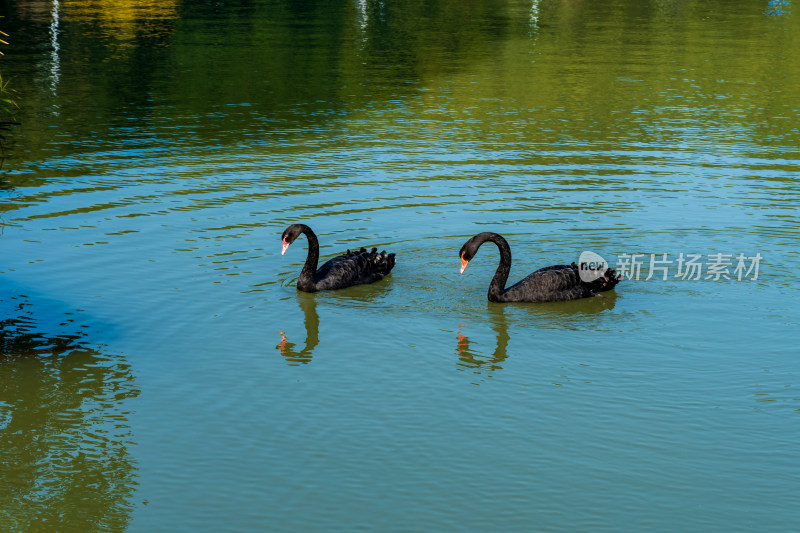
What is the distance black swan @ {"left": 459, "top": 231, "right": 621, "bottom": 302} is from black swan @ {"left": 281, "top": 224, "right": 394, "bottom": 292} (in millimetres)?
1378

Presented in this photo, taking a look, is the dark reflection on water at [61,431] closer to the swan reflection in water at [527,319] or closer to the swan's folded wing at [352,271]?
the swan's folded wing at [352,271]

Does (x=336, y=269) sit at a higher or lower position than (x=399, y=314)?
higher

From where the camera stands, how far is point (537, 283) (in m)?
15.0

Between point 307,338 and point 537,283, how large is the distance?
3.30 m

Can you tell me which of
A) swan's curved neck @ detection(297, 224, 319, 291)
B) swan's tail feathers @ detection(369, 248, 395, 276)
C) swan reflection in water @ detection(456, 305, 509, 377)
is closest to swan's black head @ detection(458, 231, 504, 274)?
swan reflection in water @ detection(456, 305, 509, 377)

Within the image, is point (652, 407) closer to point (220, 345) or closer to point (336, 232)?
point (220, 345)

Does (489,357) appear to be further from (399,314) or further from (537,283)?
(537,283)

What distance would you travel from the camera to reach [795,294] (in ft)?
50.1

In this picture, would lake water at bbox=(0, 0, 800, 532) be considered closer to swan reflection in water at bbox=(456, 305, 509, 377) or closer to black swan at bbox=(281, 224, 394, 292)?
swan reflection in water at bbox=(456, 305, 509, 377)

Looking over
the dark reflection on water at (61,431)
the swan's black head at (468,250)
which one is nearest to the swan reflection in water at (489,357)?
the swan's black head at (468,250)

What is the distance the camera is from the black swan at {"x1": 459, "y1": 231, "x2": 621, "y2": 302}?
15.0 meters

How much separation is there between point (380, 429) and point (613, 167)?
43.4 feet

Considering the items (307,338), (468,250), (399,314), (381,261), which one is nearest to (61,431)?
(307,338)

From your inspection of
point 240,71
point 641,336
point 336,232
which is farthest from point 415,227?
point 240,71
